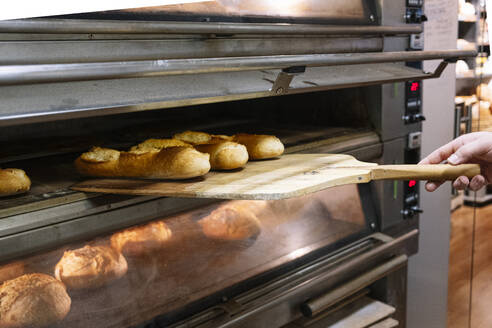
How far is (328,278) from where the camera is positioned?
66.5 inches

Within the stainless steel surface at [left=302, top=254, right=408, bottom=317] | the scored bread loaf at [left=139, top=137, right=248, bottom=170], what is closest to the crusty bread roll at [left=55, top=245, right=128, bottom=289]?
the scored bread loaf at [left=139, top=137, right=248, bottom=170]

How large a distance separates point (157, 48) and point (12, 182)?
1.51ft

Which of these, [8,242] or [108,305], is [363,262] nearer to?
[108,305]

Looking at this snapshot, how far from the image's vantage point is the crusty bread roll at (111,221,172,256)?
1248 millimetres

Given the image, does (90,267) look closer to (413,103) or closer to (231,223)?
(231,223)

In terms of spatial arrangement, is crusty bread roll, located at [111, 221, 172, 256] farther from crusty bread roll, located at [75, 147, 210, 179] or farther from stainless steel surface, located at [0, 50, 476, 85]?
stainless steel surface, located at [0, 50, 476, 85]

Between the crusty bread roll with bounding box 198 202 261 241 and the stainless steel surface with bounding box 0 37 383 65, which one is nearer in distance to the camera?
the stainless steel surface with bounding box 0 37 383 65

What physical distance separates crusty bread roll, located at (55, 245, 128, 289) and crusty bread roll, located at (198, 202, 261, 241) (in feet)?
0.88

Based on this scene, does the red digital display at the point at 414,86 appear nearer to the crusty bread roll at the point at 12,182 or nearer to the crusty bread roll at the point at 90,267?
the crusty bread roll at the point at 90,267

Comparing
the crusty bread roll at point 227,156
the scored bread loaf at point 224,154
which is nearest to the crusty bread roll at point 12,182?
the scored bread loaf at point 224,154

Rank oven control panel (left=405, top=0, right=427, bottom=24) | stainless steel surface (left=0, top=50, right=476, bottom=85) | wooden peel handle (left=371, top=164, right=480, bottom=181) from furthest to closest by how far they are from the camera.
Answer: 1. oven control panel (left=405, top=0, right=427, bottom=24)
2. wooden peel handle (left=371, top=164, right=480, bottom=181)
3. stainless steel surface (left=0, top=50, right=476, bottom=85)

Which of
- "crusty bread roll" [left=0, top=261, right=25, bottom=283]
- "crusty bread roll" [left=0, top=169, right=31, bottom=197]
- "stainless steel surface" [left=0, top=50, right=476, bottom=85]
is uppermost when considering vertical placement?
"stainless steel surface" [left=0, top=50, right=476, bottom=85]

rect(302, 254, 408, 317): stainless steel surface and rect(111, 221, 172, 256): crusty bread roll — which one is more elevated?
rect(111, 221, 172, 256): crusty bread roll

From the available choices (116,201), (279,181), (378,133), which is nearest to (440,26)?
(378,133)
